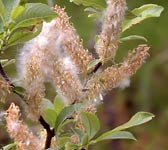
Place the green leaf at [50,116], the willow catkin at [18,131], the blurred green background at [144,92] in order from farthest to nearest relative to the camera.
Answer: the blurred green background at [144,92], the green leaf at [50,116], the willow catkin at [18,131]

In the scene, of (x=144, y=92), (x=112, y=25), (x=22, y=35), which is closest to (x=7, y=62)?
(x=22, y=35)

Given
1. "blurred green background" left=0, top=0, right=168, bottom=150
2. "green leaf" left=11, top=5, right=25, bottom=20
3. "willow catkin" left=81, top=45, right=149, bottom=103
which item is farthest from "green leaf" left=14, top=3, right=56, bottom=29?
"blurred green background" left=0, top=0, right=168, bottom=150

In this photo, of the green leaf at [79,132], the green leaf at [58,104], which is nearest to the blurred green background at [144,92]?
the green leaf at [58,104]

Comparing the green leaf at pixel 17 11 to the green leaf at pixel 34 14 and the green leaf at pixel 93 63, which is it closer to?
the green leaf at pixel 34 14

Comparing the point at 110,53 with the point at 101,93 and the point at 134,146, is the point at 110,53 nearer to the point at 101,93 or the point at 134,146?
the point at 101,93

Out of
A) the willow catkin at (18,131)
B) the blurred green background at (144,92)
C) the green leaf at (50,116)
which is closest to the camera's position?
the willow catkin at (18,131)

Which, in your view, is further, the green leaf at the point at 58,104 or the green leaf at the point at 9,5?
the green leaf at the point at 58,104

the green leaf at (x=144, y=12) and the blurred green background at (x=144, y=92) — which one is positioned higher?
Result: the green leaf at (x=144, y=12)

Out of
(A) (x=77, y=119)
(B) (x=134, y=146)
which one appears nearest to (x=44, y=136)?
(A) (x=77, y=119)
